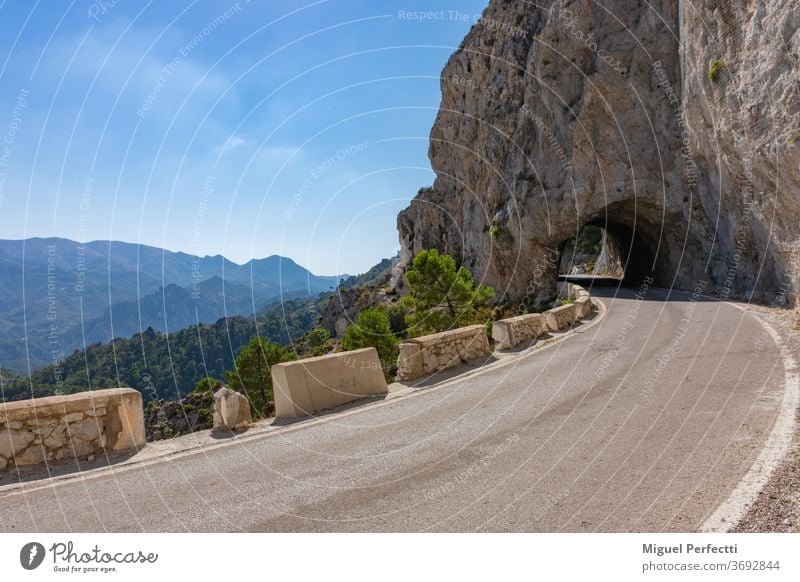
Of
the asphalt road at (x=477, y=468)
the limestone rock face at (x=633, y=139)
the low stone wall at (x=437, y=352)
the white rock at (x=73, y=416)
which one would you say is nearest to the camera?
the asphalt road at (x=477, y=468)

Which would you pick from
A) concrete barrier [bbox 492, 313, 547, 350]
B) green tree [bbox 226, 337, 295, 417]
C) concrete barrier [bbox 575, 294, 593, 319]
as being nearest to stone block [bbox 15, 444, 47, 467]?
concrete barrier [bbox 492, 313, 547, 350]

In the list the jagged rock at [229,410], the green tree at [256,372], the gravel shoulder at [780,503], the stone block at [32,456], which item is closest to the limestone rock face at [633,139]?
the gravel shoulder at [780,503]

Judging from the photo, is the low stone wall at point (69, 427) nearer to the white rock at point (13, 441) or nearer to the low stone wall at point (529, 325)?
the white rock at point (13, 441)

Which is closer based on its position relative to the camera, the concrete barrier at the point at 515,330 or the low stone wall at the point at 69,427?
the low stone wall at the point at 69,427

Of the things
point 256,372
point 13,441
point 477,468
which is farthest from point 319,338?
point 477,468

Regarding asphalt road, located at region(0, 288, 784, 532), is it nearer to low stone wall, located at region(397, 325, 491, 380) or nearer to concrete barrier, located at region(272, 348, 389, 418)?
concrete barrier, located at region(272, 348, 389, 418)

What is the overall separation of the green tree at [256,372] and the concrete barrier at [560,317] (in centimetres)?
2802

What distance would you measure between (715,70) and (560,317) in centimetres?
1262

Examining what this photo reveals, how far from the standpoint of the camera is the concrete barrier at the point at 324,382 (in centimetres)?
802

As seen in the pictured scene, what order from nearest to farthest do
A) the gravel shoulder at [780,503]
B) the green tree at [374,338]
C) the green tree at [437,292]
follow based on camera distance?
the gravel shoulder at [780,503]
the green tree at [437,292]
the green tree at [374,338]

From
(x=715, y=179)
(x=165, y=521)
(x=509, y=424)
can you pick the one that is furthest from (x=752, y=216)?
(x=165, y=521)

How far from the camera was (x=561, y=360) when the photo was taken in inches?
428

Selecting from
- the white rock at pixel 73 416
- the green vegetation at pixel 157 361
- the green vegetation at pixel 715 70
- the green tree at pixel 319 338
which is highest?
the green vegetation at pixel 715 70
